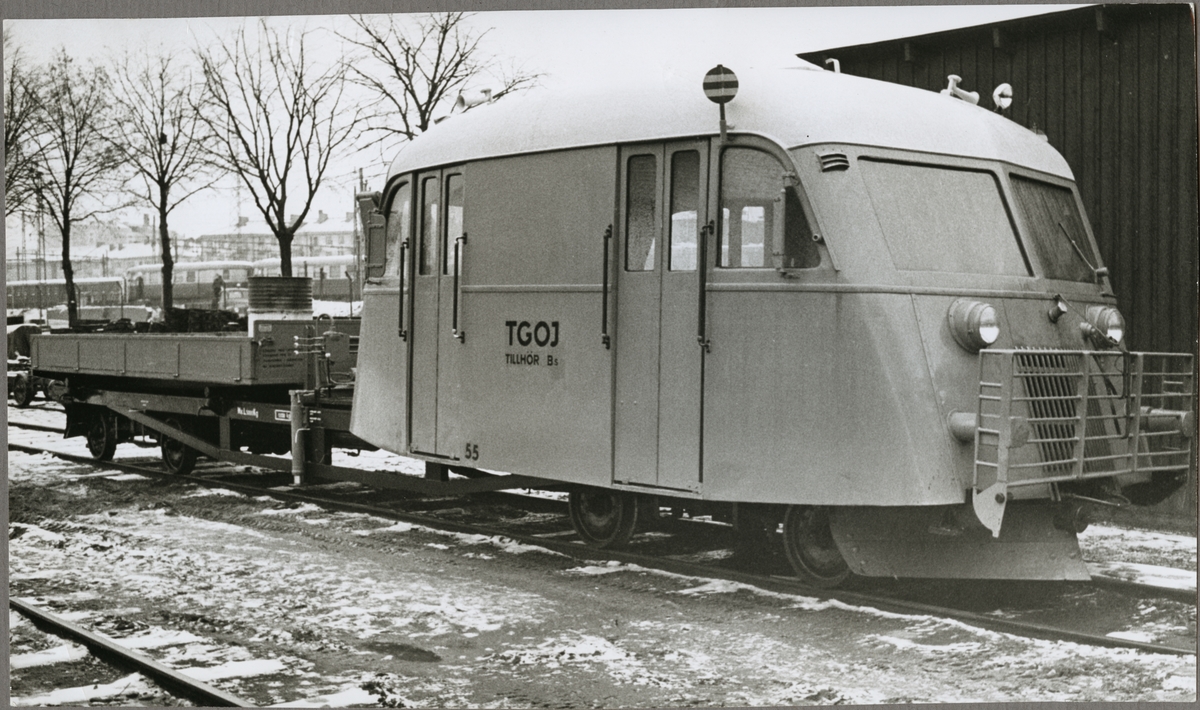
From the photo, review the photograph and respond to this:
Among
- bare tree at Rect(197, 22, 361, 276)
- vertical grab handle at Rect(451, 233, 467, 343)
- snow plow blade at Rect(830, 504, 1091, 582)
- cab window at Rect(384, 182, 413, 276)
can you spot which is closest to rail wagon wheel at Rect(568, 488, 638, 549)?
vertical grab handle at Rect(451, 233, 467, 343)

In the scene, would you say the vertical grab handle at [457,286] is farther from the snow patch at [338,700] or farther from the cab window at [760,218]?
the snow patch at [338,700]

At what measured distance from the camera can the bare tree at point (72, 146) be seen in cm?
655

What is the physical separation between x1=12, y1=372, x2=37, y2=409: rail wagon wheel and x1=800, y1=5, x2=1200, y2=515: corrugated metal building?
875 cm

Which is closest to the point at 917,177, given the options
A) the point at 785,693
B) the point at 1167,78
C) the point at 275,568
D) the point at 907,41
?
the point at 907,41

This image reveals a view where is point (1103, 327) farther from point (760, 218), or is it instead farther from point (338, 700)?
point (338, 700)

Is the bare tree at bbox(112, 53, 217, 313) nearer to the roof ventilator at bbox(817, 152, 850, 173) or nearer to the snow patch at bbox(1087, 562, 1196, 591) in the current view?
the roof ventilator at bbox(817, 152, 850, 173)

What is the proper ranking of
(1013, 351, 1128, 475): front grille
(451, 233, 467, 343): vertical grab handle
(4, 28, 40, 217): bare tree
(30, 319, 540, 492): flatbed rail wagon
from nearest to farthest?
1. (4, 28, 40, 217): bare tree
2. (1013, 351, 1128, 475): front grille
3. (451, 233, 467, 343): vertical grab handle
4. (30, 319, 540, 492): flatbed rail wagon

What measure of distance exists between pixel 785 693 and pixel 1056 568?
1962mm

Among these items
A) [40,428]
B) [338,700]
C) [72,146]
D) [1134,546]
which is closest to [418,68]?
[72,146]

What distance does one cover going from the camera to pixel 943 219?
21.4 ft

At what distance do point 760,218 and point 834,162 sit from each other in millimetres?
511

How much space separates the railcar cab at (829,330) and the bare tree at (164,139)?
2.12m

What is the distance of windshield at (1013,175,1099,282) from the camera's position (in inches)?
269

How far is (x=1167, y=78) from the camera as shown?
20.8 ft
